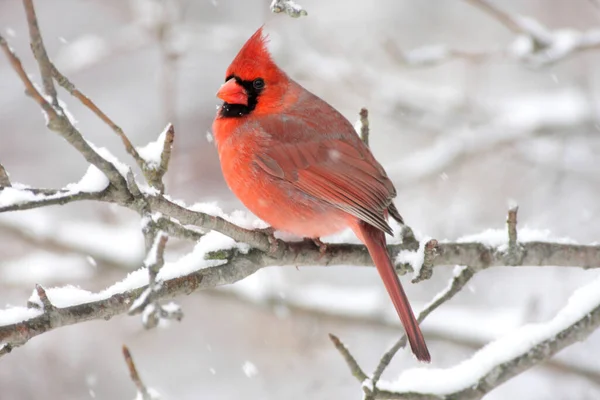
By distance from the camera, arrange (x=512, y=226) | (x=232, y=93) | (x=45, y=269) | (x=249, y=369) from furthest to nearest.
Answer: (x=45, y=269), (x=249, y=369), (x=232, y=93), (x=512, y=226)

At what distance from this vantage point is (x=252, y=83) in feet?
10.2

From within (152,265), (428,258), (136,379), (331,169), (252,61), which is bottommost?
(136,379)

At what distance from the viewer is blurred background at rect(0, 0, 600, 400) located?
4453 millimetres

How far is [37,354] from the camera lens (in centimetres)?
542

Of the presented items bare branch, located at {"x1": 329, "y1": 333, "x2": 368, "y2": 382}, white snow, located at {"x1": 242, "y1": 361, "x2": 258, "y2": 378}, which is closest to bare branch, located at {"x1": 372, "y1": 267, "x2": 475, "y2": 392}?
bare branch, located at {"x1": 329, "y1": 333, "x2": 368, "y2": 382}

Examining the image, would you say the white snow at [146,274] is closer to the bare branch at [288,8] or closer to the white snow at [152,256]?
the white snow at [152,256]

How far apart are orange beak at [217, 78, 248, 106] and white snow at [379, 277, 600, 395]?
1.36 metres

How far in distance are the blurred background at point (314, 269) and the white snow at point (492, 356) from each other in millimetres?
1074

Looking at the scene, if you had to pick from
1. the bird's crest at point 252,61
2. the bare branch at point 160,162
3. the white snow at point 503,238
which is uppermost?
the bird's crest at point 252,61

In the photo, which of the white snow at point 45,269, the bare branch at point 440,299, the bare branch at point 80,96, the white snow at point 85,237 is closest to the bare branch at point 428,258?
the bare branch at point 440,299

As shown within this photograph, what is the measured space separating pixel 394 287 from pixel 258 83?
1.12 m

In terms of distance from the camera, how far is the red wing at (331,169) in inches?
113

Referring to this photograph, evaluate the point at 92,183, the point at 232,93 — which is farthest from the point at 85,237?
the point at 92,183

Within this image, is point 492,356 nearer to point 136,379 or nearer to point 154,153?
A: point 136,379
